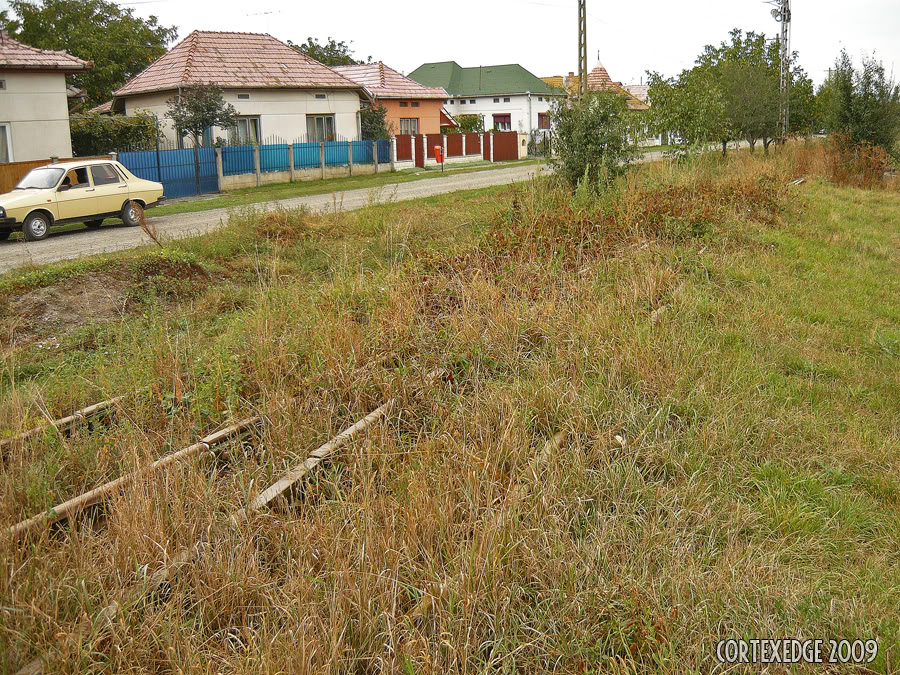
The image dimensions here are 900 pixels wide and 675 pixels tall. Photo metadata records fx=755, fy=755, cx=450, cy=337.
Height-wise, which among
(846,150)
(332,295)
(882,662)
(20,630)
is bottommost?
(882,662)

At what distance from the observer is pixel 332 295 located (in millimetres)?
6828

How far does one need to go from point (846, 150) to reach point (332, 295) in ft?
66.9

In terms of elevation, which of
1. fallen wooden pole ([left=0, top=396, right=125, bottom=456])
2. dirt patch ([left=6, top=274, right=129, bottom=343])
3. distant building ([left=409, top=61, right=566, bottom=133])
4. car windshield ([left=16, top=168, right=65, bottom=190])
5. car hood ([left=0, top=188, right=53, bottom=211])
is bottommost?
fallen wooden pole ([left=0, top=396, right=125, bottom=456])

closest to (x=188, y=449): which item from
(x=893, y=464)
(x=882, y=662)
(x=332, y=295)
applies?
(x=332, y=295)

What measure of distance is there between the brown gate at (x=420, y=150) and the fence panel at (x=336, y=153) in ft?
22.0

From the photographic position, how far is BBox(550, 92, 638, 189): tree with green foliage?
13820 millimetres

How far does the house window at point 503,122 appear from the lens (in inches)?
2377

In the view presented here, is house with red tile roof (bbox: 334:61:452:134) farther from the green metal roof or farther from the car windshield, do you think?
the car windshield

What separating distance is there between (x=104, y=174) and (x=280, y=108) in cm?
1518

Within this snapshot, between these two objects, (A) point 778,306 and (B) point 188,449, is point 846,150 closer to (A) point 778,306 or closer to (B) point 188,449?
(A) point 778,306

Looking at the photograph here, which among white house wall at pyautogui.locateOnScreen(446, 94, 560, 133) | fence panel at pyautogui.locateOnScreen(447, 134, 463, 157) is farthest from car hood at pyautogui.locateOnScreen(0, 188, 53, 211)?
white house wall at pyautogui.locateOnScreen(446, 94, 560, 133)

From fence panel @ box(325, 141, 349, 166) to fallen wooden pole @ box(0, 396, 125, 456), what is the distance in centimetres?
2655

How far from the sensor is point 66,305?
8531mm

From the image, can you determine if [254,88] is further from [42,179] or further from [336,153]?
[42,179]
